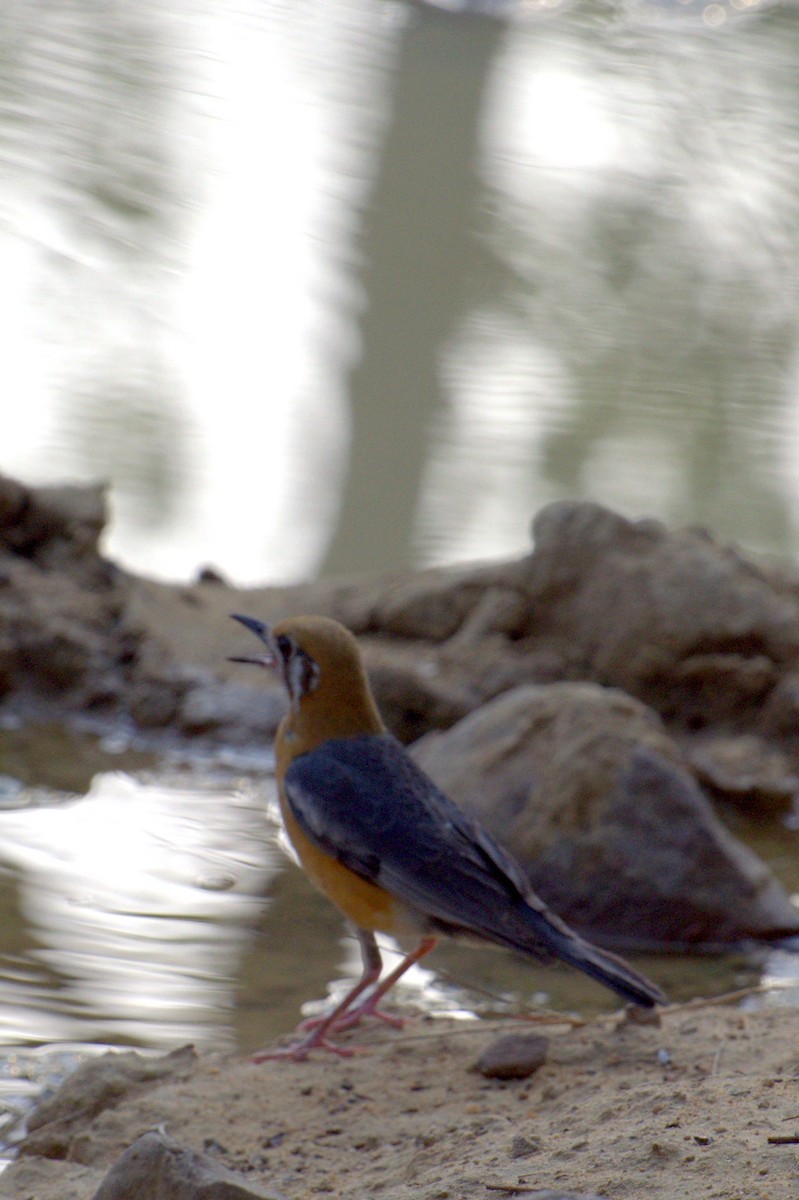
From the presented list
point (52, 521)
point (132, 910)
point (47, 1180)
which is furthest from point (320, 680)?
point (52, 521)

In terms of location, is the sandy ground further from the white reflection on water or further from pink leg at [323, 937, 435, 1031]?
the white reflection on water

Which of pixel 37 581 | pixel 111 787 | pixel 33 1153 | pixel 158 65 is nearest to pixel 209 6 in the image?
pixel 158 65

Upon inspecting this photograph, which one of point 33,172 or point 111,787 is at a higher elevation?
point 33,172

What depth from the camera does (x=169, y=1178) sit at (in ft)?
6.61

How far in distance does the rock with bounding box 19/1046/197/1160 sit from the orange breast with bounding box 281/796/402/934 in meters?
0.50

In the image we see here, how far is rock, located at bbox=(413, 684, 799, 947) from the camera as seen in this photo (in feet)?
13.5

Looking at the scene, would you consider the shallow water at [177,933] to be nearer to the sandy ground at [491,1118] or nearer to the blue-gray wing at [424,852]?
the sandy ground at [491,1118]

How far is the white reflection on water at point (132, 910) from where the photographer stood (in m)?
3.26

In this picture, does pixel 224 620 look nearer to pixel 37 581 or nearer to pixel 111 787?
pixel 37 581

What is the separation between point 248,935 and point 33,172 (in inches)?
224

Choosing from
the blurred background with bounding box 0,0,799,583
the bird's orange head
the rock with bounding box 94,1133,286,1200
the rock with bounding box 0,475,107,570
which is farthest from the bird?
the blurred background with bounding box 0,0,799,583

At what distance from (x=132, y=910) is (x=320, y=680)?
0.90 metres

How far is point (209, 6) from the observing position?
930cm

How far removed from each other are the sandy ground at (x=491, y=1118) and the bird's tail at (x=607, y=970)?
0.12m
